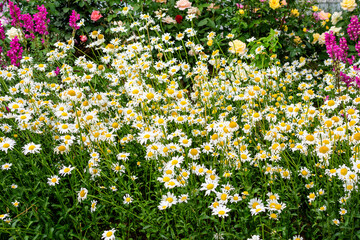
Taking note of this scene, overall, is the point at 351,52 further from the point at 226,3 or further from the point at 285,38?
the point at 226,3

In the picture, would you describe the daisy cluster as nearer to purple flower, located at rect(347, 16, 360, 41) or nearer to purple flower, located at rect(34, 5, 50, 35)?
purple flower, located at rect(347, 16, 360, 41)

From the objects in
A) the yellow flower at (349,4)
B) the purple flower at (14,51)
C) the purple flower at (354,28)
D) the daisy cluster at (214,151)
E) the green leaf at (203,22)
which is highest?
the yellow flower at (349,4)

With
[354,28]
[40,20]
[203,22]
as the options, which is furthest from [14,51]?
[354,28]

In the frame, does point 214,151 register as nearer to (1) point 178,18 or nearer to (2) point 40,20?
(1) point 178,18

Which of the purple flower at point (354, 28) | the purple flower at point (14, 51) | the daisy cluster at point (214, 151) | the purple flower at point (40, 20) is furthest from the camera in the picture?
the purple flower at point (40, 20)

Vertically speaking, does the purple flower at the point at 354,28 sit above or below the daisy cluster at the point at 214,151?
above

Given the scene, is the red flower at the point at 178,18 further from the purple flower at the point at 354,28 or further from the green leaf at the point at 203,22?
the purple flower at the point at 354,28

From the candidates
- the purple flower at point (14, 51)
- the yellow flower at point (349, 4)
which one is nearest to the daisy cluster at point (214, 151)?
the purple flower at point (14, 51)

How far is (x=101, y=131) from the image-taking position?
2.24 m

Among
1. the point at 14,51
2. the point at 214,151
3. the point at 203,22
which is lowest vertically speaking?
the point at 214,151

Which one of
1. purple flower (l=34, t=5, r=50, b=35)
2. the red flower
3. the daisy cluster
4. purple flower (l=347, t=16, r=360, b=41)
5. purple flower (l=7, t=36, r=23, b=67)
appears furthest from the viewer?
the red flower

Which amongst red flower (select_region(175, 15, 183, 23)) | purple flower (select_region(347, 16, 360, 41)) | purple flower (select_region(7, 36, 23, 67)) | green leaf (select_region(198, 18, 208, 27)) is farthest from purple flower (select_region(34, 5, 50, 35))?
purple flower (select_region(347, 16, 360, 41))

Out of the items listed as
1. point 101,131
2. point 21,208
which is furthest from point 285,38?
point 21,208

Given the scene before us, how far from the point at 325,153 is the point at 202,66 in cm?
151
